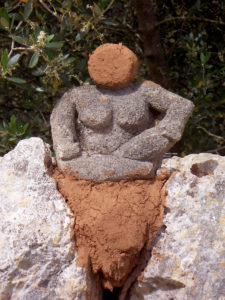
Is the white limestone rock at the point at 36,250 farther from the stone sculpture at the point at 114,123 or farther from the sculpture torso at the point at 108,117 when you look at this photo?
the sculpture torso at the point at 108,117

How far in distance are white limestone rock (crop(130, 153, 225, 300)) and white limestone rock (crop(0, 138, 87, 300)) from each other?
354 millimetres

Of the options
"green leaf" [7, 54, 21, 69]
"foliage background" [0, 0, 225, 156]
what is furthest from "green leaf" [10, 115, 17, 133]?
"green leaf" [7, 54, 21, 69]

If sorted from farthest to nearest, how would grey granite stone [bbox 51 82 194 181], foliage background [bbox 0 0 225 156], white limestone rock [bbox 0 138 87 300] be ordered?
foliage background [bbox 0 0 225 156], grey granite stone [bbox 51 82 194 181], white limestone rock [bbox 0 138 87 300]

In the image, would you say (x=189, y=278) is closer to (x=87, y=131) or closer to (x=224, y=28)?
(x=87, y=131)

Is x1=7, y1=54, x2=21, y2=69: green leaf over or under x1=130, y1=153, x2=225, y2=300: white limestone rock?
over

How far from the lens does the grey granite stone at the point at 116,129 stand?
6.69 feet

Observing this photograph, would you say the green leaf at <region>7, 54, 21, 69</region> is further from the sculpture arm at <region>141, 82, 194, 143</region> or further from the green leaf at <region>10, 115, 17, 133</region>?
the sculpture arm at <region>141, 82, 194, 143</region>

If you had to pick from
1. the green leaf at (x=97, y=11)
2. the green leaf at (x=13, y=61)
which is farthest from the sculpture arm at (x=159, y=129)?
the green leaf at (x=13, y=61)

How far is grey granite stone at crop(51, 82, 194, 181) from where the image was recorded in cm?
204

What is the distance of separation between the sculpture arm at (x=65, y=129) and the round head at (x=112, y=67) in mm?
175

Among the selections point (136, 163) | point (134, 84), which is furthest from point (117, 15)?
point (136, 163)

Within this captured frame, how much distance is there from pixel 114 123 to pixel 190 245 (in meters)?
0.70

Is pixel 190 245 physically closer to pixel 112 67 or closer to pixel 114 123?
pixel 114 123

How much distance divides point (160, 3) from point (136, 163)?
208cm
